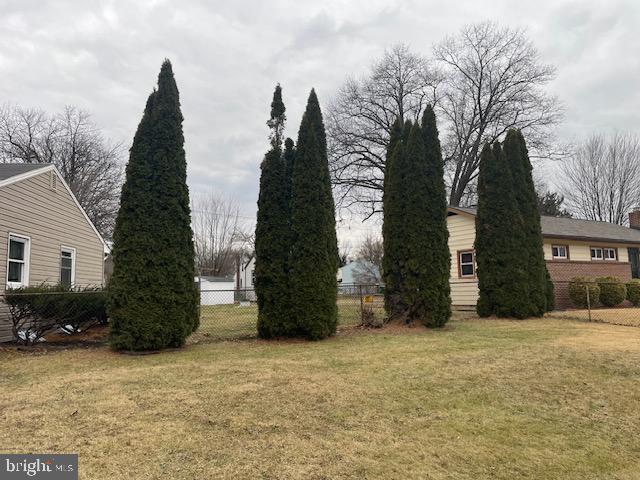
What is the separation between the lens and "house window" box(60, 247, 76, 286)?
12399 millimetres

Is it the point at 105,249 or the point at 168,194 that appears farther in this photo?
the point at 105,249

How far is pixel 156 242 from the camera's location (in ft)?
24.7

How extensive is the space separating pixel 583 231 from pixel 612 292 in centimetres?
326

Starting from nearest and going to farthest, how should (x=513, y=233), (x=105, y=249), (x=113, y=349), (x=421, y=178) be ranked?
(x=113, y=349), (x=421, y=178), (x=513, y=233), (x=105, y=249)

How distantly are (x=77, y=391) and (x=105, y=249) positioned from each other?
1189 centimetres

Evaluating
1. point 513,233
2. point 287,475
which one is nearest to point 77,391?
point 287,475

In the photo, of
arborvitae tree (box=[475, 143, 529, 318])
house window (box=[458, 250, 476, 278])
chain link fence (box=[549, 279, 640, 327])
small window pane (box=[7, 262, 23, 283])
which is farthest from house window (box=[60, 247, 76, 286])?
chain link fence (box=[549, 279, 640, 327])

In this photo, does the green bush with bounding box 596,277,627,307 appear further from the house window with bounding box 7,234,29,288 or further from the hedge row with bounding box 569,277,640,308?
the house window with bounding box 7,234,29,288

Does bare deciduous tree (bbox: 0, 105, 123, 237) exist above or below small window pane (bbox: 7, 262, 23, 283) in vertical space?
above

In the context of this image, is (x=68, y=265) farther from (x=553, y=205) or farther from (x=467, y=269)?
(x=553, y=205)

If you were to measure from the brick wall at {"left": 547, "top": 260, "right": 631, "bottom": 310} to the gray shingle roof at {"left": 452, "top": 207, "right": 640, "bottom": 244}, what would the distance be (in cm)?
101

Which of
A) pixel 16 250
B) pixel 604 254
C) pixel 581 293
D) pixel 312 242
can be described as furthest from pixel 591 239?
pixel 16 250

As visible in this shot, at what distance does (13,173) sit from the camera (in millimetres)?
10148

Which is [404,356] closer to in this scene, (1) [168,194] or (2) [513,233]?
(1) [168,194]
